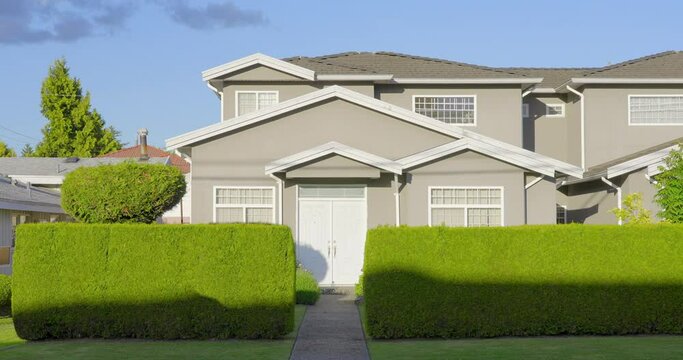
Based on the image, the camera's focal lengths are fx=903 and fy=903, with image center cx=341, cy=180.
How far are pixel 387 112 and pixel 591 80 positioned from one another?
7.89m

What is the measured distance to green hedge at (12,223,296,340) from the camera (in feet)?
50.3

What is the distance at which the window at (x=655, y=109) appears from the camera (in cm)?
2936

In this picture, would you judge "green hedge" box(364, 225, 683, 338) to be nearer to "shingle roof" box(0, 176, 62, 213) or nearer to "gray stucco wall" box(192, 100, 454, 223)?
"gray stucco wall" box(192, 100, 454, 223)

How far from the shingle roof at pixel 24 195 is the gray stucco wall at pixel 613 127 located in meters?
17.7

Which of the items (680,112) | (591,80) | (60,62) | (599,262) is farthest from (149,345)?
(60,62)

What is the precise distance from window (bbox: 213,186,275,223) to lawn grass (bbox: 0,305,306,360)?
880 cm

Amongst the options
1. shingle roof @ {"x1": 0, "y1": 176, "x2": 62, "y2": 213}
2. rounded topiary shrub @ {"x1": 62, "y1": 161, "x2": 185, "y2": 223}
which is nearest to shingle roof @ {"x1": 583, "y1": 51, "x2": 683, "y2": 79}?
rounded topiary shrub @ {"x1": 62, "y1": 161, "x2": 185, "y2": 223}

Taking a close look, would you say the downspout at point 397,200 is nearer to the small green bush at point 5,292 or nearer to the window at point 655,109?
the small green bush at point 5,292

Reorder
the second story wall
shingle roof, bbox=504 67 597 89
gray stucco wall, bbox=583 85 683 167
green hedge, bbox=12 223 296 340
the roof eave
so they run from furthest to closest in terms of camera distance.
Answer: shingle roof, bbox=504 67 597 89 → gray stucco wall, bbox=583 85 683 167 → the second story wall → the roof eave → green hedge, bbox=12 223 296 340

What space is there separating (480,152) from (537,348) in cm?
1018

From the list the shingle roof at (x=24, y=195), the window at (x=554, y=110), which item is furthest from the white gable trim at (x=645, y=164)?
the shingle roof at (x=24, y=195)

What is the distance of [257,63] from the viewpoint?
27719 mm

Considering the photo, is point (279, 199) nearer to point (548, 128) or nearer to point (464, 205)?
point (464, 205)

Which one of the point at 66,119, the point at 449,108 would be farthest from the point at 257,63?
the point at 66,119
